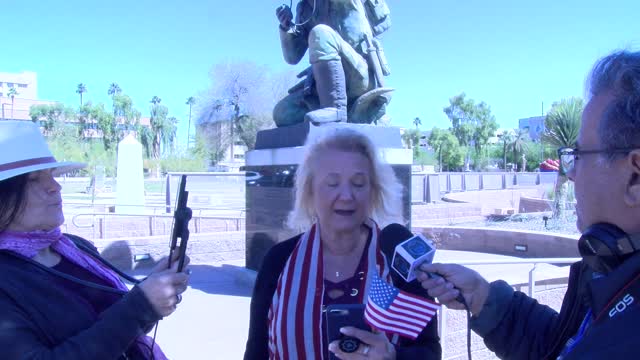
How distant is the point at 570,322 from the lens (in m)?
1.64

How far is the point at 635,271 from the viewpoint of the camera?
1.20m

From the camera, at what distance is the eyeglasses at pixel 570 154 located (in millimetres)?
1354

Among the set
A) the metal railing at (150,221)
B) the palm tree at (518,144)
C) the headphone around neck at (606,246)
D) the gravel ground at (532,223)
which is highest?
the palm tree at (518,144)

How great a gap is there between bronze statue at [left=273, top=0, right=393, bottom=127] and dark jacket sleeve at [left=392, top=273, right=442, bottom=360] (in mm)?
5092

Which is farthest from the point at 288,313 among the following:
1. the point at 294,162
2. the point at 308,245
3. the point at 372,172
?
the point at 294,162

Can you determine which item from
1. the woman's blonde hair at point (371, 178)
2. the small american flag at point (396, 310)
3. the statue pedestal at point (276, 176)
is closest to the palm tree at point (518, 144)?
the statue pedestal at point (276, 176)

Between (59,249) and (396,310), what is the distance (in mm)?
1326

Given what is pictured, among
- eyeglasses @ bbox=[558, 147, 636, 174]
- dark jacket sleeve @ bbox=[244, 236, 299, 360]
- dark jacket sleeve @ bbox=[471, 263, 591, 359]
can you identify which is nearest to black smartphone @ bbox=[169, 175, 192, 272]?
dark jacket sleeve @ bbox=[244, 236, 299, 360]

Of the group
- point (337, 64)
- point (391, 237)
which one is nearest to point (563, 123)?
point (337, 64)

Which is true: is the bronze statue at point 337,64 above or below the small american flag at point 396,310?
above

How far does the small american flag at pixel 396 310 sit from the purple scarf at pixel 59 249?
1.01 m

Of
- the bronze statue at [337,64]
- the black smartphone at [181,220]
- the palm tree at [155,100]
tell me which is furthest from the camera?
the palm tree at [155,100]

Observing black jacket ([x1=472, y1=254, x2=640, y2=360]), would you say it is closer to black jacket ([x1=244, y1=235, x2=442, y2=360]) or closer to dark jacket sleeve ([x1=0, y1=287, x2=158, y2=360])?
black jacket ([x1=244, y1=235, x2=442, y2=360])

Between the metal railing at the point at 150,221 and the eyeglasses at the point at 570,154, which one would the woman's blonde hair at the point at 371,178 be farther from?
the metal railing at the point at 150,221
